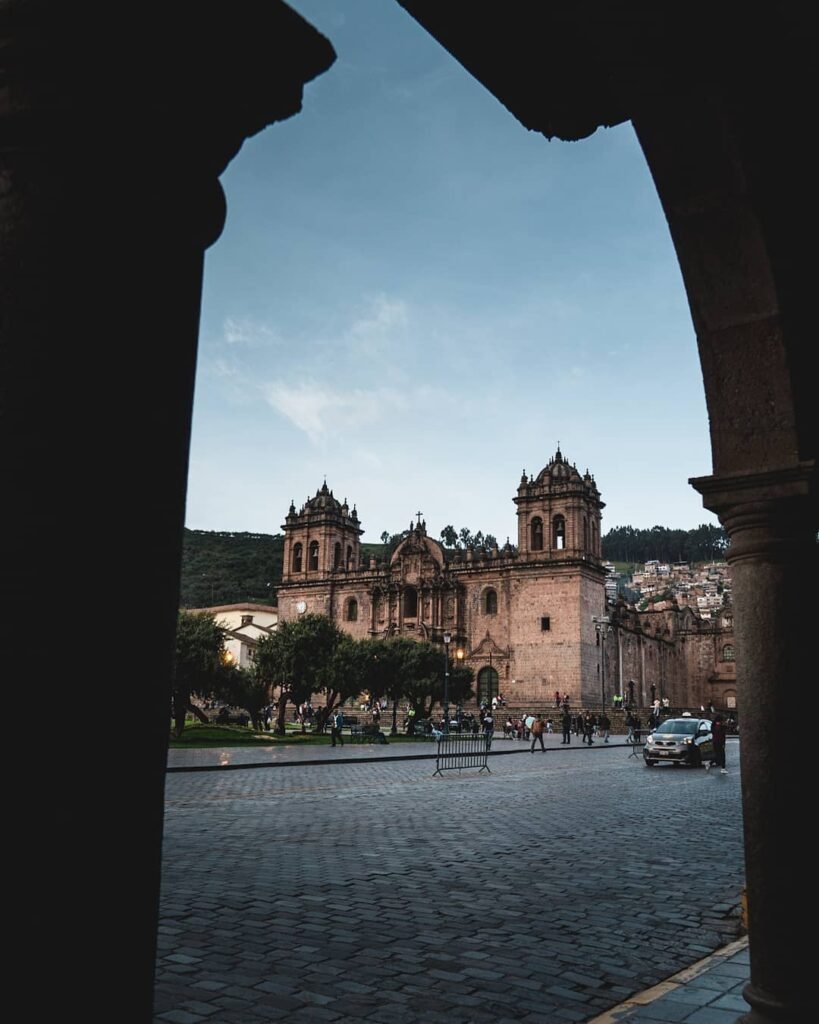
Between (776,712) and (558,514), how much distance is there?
51.2 meters

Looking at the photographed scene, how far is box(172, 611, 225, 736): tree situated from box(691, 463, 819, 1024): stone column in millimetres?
30605

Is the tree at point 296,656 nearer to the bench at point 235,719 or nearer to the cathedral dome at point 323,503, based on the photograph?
the bench at point 235,719

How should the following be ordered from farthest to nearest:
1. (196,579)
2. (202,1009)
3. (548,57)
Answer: (196,579), (548,57), (202,1009)

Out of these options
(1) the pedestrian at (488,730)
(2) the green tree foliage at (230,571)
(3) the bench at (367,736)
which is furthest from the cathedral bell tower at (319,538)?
(2) the green tree foliage at (230,571)

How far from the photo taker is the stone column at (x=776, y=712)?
11.9 ft

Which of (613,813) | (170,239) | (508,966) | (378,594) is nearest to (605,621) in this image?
(378,594)

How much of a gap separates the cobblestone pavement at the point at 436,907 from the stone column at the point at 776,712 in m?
0.51

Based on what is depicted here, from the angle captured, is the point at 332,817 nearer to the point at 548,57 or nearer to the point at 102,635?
the point at 548,57

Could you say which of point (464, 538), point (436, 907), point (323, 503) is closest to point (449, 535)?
point (464, 538)

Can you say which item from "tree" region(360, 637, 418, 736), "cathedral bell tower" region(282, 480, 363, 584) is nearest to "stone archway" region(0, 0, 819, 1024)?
"tree" region(360, 637, 418, 736)

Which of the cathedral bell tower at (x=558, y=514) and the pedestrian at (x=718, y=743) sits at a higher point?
the cathedral bell tower at (x=558, y=514)

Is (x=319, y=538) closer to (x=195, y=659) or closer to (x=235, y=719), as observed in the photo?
(x=235, y=719)

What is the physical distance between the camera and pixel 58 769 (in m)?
1.45

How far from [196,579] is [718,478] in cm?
12001
